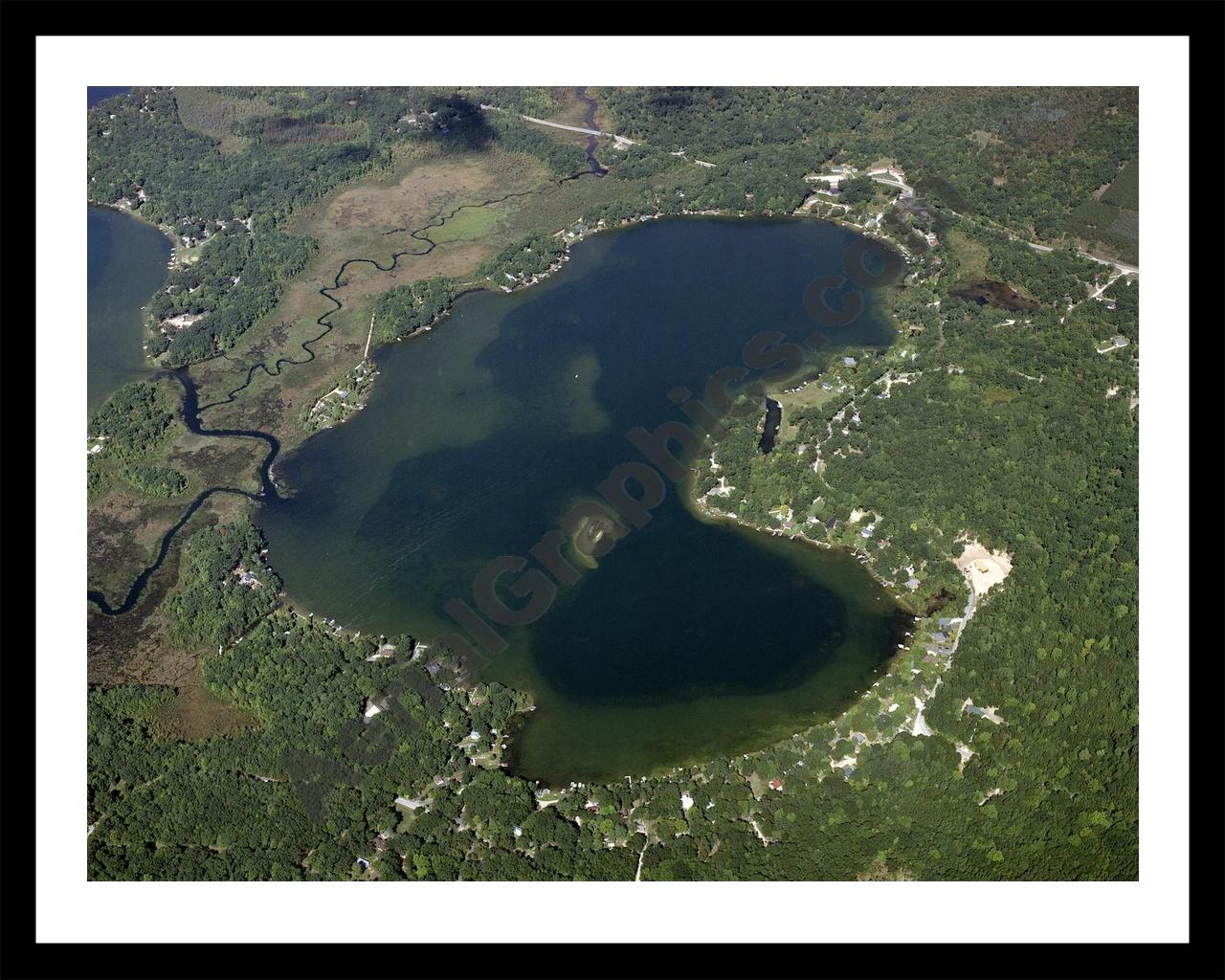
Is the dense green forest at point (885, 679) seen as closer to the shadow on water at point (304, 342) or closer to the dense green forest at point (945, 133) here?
the dense green forest at point (945, 133)

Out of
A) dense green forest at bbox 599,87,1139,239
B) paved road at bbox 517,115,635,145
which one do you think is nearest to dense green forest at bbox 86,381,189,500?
paved road at bbox 517,115,635,145

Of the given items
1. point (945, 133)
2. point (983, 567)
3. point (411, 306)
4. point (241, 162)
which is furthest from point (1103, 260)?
point (241, 162)

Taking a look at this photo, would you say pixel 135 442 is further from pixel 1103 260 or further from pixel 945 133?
pixel 945 133

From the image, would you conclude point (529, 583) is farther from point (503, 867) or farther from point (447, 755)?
point (503, 867)

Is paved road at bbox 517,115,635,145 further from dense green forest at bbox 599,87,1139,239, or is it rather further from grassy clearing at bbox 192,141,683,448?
grassy clearing at bbox 192,141,683,448

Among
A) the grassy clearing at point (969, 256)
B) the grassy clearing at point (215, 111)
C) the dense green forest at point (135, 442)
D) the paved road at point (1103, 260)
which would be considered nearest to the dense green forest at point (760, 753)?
the dense green forest at point (135, 442)
